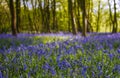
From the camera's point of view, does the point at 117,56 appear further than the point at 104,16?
No

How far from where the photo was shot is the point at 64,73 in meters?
4.71

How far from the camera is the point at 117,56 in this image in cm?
641

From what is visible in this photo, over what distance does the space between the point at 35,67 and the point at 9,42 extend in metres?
7.47

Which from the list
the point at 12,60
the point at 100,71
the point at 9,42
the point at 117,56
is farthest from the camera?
the point at 9,42

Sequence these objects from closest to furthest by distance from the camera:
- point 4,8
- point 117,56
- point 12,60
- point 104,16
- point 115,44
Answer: point 12,60, point 117,56, point 115,44, point 4,8, point 104,16

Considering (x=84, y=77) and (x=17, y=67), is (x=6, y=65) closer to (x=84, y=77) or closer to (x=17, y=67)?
(x=17, y=67)

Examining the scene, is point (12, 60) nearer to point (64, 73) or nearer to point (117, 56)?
point (64, 73)

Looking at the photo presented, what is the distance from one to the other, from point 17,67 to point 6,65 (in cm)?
45

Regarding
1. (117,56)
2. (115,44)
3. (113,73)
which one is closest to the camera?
(113,73)

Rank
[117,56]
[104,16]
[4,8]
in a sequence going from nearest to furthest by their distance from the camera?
[117,56] → [4,8] → [104,16]

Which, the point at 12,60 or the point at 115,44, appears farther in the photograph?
the point at 115,44

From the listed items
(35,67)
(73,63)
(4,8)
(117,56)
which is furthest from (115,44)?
(4,8)

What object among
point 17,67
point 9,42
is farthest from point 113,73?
point 9,42

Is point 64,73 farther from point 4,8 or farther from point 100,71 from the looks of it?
point 4,8
